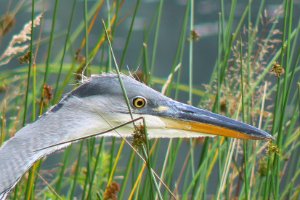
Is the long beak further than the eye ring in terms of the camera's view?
No

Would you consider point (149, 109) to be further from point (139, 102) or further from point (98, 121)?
point (98, 121)

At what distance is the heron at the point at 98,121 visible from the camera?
8.96ft

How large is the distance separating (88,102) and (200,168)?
55 centimetres

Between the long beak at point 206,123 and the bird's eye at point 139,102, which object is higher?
the bird's eye at point 139,102

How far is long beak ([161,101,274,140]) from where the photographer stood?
8.78 feet

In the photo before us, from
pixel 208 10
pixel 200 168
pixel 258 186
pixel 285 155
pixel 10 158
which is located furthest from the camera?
pixel 208 10

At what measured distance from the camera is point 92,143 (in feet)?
10.4

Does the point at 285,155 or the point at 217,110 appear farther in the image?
the point at 285,155

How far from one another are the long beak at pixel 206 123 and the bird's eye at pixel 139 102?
7 cm

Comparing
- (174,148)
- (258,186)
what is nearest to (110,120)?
(174,148)

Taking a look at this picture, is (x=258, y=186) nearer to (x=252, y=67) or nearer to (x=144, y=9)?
(x=252, y=67)

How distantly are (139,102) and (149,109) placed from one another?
5 cm

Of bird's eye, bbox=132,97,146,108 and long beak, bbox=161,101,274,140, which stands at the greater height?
bird's eye, bbox=132,97,146,108

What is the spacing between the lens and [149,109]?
2830mm
